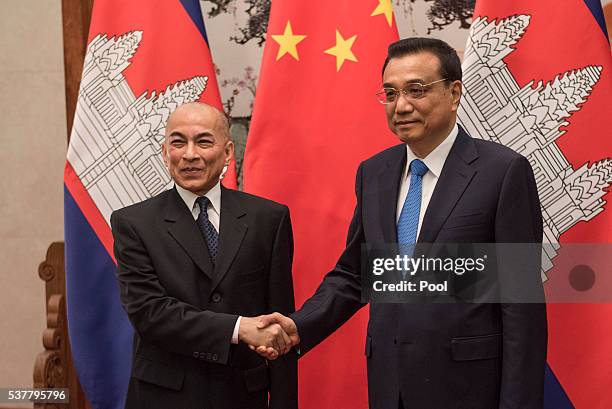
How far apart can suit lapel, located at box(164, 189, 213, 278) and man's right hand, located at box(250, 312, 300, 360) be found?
0.19 metres

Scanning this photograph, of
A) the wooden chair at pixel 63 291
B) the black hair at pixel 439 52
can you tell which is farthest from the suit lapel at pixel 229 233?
the wooden chair at pixel 63 291

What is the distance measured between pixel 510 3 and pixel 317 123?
2.55 ft

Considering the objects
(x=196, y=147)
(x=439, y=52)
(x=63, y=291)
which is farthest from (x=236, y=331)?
(x=63, y=291)

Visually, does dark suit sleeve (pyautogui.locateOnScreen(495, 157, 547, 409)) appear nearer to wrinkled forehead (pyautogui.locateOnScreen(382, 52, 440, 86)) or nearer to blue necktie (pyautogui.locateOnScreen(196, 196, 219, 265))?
wrinkled forehead (pyautogui.locateOnScreen(382, 52, 440, 86))

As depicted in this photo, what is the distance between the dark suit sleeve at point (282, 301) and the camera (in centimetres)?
209

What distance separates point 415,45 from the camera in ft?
6.64

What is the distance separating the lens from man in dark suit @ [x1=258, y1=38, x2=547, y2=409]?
1.87 metres

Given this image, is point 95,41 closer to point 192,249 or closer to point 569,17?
point 192,249

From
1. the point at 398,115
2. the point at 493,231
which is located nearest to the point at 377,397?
the point at 493,231

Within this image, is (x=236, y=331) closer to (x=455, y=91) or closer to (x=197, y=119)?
(x=197, y=119)

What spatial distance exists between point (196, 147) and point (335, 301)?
1.98 ft

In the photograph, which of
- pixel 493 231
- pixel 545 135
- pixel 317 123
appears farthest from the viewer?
pixel 317 123

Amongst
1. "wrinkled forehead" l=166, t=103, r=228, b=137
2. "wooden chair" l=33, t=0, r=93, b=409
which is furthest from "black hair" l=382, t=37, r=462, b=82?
"wooden chair" l=33, t=0, r=93, b=409

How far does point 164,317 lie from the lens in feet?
6.51
